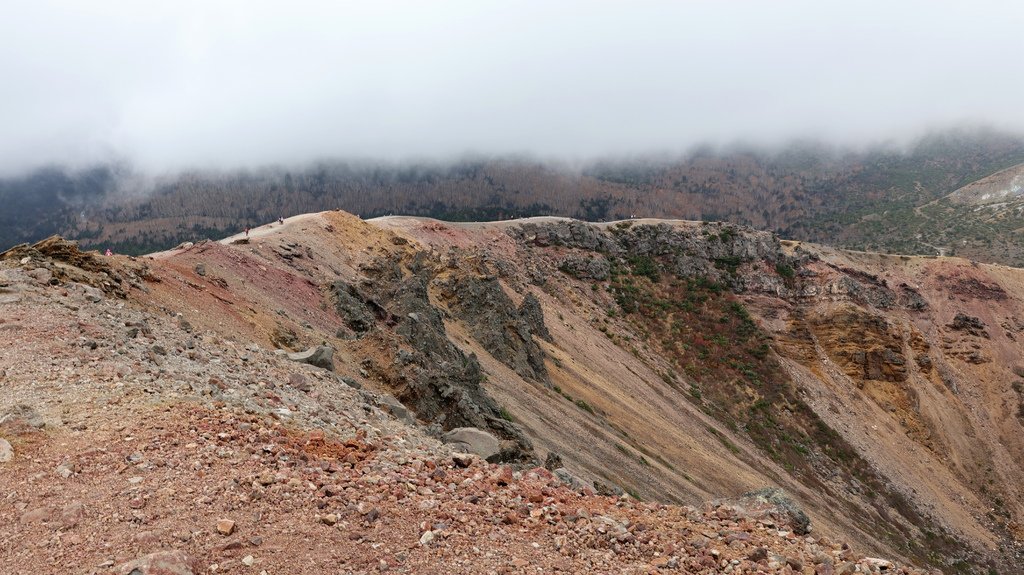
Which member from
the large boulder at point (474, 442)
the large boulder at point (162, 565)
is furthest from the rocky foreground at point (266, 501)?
the large boulder at point (474, 442)

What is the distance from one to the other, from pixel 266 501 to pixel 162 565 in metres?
1.42

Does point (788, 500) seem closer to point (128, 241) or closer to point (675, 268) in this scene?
point (675, 268)

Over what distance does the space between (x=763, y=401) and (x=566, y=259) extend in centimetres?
2596

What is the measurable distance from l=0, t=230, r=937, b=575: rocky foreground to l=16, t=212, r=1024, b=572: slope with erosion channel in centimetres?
556

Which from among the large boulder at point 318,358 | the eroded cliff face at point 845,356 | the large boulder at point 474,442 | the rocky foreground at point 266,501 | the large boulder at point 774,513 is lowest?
the eroded cliff face at point 845,356

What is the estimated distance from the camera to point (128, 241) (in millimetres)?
119000

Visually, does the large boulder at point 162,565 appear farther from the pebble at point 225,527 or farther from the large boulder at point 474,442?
the large boulder at point 474,442

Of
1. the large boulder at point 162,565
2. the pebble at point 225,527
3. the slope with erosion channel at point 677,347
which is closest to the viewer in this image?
the large boulder at point 162,565

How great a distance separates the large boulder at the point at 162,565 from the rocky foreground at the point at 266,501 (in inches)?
0.7

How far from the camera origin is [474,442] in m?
13.5

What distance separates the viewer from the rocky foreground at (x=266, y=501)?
6.02m

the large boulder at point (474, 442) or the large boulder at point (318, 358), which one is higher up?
the large boulder at point (318, 358)

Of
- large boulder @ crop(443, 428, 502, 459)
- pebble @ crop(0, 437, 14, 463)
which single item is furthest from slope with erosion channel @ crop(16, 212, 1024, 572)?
pebble @ crop(0, 437, 14, 463)

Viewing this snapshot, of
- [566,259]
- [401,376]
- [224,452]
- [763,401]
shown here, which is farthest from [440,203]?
[224,452]
